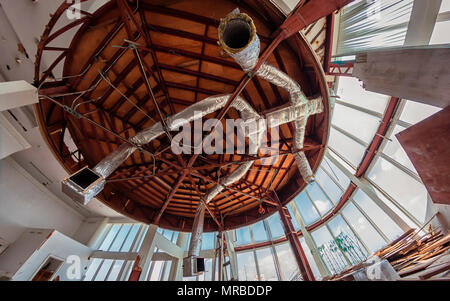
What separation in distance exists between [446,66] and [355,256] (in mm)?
9142

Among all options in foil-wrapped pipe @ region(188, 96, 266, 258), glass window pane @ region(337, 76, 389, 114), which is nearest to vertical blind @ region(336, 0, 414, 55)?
glass window pane @ region(337, 76, 389, 114)

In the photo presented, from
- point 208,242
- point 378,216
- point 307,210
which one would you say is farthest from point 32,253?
point 378,216

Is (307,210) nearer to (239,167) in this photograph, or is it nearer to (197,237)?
(239,167)

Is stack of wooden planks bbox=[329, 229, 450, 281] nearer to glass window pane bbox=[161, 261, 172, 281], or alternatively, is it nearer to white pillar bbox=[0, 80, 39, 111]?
white pillar bbox=[0, 80, 39, 111]

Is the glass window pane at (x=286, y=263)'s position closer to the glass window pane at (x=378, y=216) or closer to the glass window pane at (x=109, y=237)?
the glass window pane at (x=378, y=216)

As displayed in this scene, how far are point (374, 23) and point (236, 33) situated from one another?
4.47 meters

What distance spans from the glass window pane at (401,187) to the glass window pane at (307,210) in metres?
3.98

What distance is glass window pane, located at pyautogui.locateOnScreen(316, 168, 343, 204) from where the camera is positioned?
8.60 m

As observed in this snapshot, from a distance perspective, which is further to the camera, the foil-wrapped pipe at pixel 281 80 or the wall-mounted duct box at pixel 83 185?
the foil-wrapped pipe at pixel 281 80

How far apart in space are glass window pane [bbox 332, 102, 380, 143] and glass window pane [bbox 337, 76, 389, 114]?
1.17 ft

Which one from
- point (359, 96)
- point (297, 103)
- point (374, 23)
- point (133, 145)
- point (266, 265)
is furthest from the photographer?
point (266, 265)

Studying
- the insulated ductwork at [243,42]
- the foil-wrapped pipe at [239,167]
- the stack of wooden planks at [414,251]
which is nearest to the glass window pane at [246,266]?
the foil-wrapped pipe at [239,167]

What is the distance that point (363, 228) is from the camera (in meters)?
7.14

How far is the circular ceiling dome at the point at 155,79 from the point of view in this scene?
11.5ft
